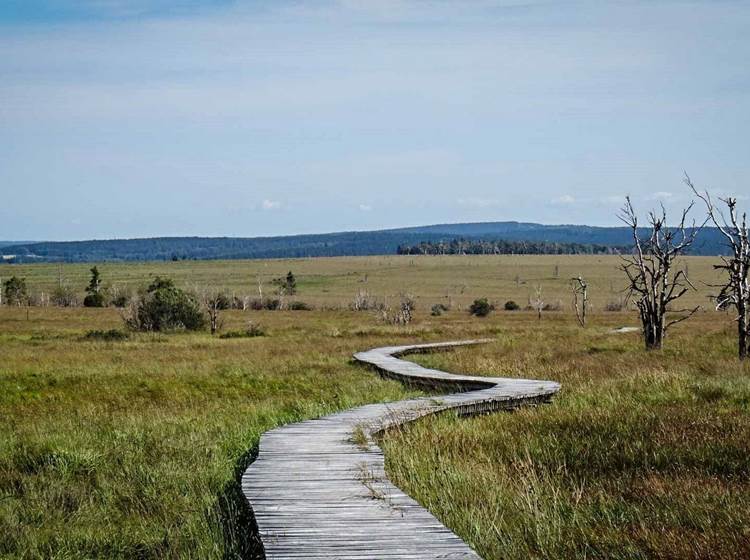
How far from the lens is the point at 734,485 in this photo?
862cm

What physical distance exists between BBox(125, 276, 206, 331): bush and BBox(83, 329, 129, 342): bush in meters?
2.58

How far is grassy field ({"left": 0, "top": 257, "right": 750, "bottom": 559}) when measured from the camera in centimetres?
754

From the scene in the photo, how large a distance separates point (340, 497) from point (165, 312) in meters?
40.1

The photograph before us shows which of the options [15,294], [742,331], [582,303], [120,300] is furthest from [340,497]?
[582,303]

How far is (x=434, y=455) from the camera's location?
10227mm

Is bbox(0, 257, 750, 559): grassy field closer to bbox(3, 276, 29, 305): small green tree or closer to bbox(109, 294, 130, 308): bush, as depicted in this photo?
bbox(109, 294, 130, 308): bush

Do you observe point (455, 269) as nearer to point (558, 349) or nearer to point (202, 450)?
point (558, 349)

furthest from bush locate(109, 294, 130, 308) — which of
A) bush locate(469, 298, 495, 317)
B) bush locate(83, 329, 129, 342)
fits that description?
bush locate(83, 329, 129, 342)

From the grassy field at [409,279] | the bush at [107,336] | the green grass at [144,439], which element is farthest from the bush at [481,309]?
the green grass at [144,439]

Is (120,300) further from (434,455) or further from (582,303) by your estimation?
(434,455)

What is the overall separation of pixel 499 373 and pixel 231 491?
13389mm

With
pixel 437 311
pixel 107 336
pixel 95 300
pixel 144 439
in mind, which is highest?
pixel 144 439

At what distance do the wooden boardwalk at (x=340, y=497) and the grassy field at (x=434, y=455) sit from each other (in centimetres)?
34

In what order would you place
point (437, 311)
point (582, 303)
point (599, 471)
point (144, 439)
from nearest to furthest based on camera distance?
A: point (599, 471) → point (144, 439) → point (437, 311) → point (582, 303)
